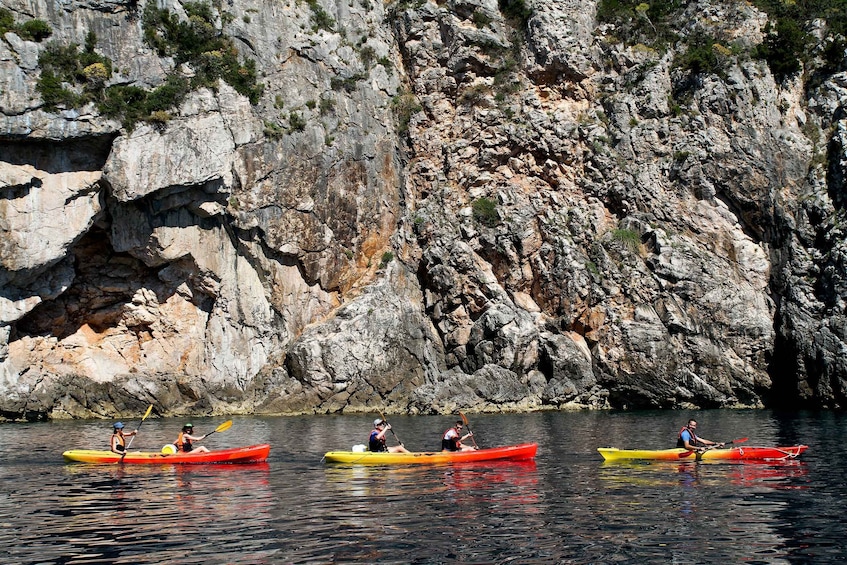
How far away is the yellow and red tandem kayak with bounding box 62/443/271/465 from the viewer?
21047 mm

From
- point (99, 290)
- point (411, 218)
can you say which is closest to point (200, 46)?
point (99, 290)

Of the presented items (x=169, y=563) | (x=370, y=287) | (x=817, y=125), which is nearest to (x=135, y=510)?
(x=169, y=563)

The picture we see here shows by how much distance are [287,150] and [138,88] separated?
8.42 metres

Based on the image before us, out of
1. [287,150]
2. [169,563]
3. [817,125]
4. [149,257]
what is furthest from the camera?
[817,125]

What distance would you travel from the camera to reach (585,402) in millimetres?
40781

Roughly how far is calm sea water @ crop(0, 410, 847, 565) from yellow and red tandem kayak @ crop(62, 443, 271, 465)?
0.39 meters

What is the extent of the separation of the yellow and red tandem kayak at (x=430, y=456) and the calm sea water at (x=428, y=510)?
43 cm

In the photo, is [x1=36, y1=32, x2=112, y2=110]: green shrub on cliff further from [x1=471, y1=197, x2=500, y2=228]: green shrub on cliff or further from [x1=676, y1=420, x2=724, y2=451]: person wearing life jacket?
[x1=676, y1=420, x2=724, y2=451]: person wearing life jacket

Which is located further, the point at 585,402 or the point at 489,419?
the point at 585,402

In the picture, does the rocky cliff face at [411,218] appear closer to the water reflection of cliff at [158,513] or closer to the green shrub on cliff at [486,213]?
the green shrub on cliff at [486,213]

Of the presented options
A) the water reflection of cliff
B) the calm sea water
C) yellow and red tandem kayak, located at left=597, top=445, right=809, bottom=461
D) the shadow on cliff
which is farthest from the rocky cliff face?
the water reflection of cliff

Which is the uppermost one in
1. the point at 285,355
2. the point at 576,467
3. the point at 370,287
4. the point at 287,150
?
the point at 287,150

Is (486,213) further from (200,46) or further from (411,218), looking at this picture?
(200,46)

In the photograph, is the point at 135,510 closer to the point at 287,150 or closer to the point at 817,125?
the point at 287,150
